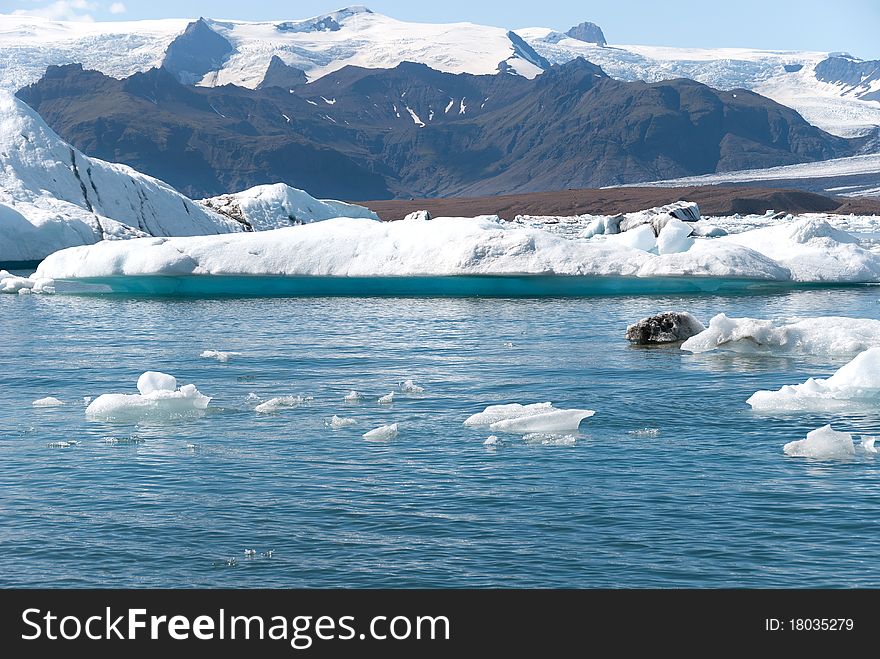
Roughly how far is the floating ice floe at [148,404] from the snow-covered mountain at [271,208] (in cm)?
4101

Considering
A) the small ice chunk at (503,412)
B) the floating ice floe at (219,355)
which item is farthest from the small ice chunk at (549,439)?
the floating ice floe at (219,355)

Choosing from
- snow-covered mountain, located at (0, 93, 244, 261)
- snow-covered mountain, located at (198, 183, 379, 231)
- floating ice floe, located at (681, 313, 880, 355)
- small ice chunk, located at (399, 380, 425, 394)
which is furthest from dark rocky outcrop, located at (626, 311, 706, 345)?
snow-covered mountain, located at (198, 183, 379, 231)

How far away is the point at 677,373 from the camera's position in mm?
16641

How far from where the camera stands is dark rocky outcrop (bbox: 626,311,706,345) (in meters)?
20.1

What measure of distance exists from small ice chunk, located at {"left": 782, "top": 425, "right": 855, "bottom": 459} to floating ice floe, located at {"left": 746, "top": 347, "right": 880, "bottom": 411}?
2.35m

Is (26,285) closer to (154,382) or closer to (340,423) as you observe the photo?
(154,382)

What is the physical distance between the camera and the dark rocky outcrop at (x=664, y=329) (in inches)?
791

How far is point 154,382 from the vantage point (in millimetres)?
13945

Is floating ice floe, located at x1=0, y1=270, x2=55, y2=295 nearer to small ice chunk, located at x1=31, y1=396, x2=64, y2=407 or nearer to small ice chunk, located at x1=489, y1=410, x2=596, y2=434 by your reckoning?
small ice chunk, located at x1=31, y1=396, x2=64, y2=407

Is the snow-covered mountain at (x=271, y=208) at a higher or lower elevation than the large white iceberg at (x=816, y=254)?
higher

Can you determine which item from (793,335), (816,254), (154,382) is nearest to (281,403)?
(154,382)

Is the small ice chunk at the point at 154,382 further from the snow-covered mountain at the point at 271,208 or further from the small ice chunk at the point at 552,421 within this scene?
the snow-covered mountain at the point at 271,208
